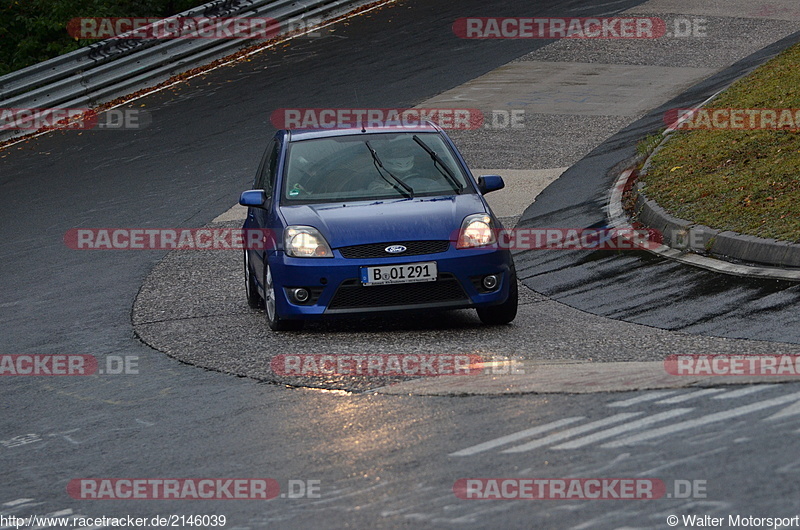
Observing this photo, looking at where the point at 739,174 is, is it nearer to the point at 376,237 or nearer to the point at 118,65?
the point at 376,237

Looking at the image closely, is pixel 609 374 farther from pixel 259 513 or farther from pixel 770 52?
pixel 770 52

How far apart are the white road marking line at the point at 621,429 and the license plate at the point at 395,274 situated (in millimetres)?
2948

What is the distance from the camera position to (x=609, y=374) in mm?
7887

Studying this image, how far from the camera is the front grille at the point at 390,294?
943 centimetres

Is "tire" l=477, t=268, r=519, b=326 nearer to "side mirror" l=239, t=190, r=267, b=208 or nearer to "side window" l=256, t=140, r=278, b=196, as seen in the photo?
"side mirror" l=239, t=190, r=267, b=208

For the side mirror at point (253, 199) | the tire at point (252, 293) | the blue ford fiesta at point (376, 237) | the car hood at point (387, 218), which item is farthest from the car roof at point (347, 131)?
the tire at point (252, 293)

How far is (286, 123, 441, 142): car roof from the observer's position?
1095 centimetres

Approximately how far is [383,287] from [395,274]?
13cm

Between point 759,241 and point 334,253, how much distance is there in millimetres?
3941

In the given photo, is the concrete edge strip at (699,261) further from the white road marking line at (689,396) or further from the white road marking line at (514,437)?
the white road marking line at (514,437)

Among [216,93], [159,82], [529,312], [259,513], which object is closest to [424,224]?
[529,312]

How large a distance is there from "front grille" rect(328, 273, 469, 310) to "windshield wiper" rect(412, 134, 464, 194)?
1.16 m

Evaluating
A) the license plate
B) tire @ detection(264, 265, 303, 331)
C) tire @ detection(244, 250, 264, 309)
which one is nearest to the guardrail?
tire @ detection(244, 250, 264, 309)

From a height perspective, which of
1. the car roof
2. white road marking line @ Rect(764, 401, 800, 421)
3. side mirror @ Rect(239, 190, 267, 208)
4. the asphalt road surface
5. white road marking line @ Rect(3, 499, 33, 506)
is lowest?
white road marking line @ Rect(3, 499, 33, 506)
